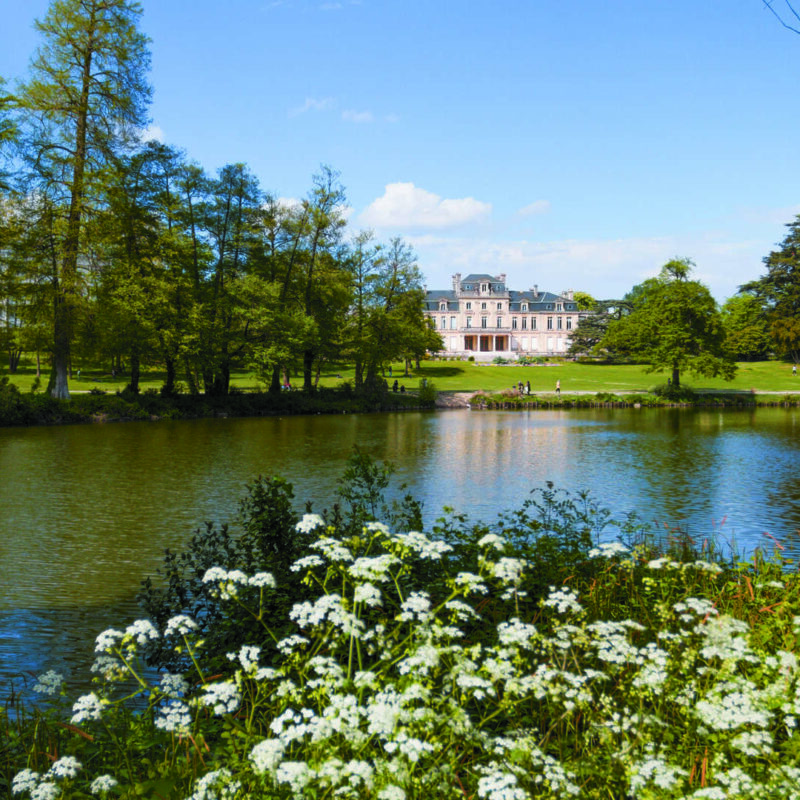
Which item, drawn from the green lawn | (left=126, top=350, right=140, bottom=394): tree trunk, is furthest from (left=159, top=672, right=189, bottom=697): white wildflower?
the green lawn

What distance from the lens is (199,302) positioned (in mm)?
33438

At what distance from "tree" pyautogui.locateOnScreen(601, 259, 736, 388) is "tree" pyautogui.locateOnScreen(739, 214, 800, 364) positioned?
21.8 m

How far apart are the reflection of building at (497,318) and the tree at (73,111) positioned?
7247 centimetres

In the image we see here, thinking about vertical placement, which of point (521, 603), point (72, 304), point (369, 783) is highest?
point (72, 304)

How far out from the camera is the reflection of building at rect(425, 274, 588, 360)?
101 meters

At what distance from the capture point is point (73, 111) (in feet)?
90.1

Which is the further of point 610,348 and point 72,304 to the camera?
point 610,348

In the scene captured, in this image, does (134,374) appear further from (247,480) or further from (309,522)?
(309,522)

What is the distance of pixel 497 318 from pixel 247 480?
89546 mm

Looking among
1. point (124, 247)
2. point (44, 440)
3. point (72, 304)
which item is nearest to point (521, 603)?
→ point (44, 440)

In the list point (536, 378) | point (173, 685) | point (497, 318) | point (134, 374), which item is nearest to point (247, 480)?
point (173, 685)

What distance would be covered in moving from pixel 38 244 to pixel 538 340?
276 ft

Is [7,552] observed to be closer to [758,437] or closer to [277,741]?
[277,741]

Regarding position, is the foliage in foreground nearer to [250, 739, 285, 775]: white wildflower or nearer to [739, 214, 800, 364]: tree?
[250, 739, 285, 775]: white wildflower
